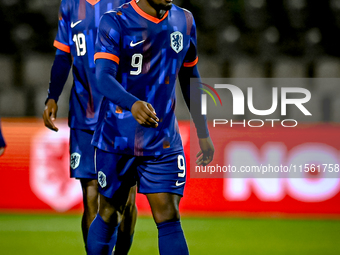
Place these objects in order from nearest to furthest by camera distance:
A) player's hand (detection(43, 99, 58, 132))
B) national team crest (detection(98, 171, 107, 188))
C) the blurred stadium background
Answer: national team crest (detection(98, 171, 107, 188)) < player's hand (detection(43, 99, 58, 132)) < the blurred stadium background

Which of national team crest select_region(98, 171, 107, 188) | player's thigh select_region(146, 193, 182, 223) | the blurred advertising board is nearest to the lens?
player's thigh select_region(146, 193, 182, 223)

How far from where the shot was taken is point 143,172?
6.37 feet

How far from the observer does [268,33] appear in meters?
6.42

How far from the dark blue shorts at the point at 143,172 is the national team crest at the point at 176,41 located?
16.2 inches

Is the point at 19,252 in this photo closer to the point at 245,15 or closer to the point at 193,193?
the point at 193,193

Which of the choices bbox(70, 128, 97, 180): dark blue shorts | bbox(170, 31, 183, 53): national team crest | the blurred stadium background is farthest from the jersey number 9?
the blurred stadium background

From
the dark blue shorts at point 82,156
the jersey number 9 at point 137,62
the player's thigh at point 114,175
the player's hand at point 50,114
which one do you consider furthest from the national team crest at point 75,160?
the jersey number 9 at point 137,62

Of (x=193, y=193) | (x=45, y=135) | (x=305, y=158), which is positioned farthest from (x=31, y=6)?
(x=305, y=158)

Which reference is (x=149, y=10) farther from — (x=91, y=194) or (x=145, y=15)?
(x=91, y=194)

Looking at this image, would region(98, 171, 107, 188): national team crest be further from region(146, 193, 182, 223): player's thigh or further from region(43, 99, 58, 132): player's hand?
region(43, 99, 58, 132): player's hand

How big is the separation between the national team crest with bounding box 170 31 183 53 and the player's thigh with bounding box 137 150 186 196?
41 cm

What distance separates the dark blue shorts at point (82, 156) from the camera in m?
2.49

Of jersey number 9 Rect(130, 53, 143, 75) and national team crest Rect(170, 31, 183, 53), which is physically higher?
national team crest Rect(170, 31, 183, 53)

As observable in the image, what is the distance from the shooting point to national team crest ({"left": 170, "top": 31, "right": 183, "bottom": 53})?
1.92 m
